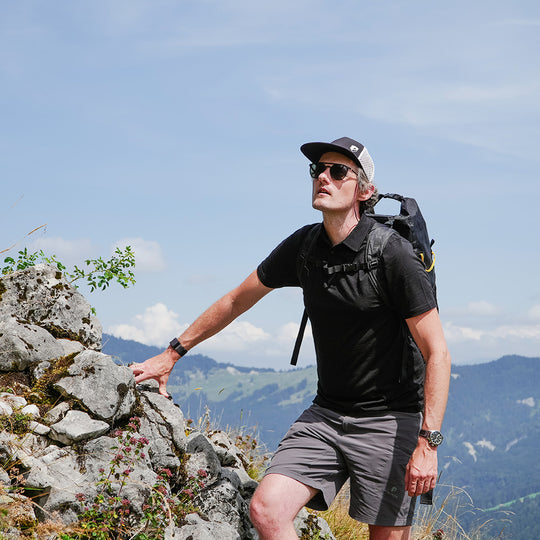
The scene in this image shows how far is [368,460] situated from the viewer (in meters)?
5.40

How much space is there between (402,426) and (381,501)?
2.15 ft

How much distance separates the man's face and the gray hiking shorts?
185cm

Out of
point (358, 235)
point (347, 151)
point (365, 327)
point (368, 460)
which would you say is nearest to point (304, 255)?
point (358, 235)

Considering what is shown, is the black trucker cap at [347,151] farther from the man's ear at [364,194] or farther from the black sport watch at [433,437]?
the black sport watch at [433,437]

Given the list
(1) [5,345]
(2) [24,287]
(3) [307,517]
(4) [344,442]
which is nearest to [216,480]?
(3) [307,517]

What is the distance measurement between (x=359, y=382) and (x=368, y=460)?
26.2 inches

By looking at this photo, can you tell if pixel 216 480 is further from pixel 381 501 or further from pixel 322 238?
pixel 322 238

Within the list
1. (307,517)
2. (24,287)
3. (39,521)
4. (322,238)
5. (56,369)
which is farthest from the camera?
(24,287)

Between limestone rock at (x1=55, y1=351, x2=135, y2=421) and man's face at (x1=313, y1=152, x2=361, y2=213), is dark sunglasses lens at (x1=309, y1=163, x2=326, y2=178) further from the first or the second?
limestone rock at (x1=55, y1=351, x2=135, y2=421)

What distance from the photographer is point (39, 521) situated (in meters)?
5.21

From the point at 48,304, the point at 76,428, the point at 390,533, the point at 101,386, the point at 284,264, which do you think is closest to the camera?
the point at 390,533

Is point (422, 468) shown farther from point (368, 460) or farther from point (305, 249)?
point (305, 249)

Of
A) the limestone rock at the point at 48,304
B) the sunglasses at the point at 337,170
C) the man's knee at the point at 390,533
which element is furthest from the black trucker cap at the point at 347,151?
the limestone rock at the point at 48,304

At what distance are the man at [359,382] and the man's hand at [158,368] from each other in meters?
1.70
